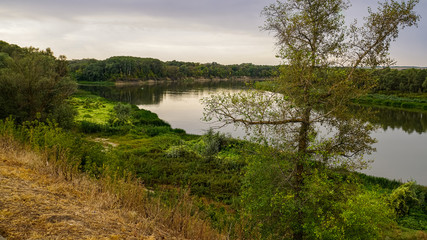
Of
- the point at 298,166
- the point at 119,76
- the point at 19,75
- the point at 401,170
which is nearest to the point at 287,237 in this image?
the point at 298,166

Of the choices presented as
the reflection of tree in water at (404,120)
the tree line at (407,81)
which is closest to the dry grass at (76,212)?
the reflection of tree in water at (404,120)

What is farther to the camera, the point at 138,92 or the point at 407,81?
the point at 138,92

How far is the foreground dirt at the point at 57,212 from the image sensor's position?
12.8ft

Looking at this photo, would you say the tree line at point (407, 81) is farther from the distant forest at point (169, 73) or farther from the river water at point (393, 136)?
the river water at point (393, 136)

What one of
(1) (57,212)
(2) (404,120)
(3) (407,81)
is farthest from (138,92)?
(1) (57,212)

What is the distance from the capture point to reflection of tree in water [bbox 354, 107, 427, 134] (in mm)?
38850

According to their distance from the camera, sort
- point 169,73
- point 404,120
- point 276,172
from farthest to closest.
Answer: point 169,73
point 404,120
point 276,172

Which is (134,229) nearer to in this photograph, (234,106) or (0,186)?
(0,186)

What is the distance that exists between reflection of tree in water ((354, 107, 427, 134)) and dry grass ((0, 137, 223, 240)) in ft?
124

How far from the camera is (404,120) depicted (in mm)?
44438

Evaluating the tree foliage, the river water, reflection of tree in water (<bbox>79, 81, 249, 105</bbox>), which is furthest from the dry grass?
reflection of tree in water (<bbox>79, 81, 249, 105</bbox>)

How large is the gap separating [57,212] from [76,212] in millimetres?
285

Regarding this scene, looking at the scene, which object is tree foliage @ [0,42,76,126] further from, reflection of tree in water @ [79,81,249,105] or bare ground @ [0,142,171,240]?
reflection of tree in water @ [79,81,249,105]

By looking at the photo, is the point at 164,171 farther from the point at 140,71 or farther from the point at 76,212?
the point at 140,71
